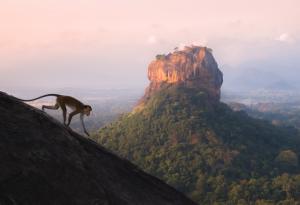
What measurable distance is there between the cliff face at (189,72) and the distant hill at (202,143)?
12.2 inches

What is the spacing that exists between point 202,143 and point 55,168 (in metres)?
103

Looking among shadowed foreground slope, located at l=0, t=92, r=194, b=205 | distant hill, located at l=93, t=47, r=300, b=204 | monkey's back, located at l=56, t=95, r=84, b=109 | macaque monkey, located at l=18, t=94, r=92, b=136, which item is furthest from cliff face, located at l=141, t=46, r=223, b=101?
shadowed foreground slope, located at l=0, t=92, r=194, b=205

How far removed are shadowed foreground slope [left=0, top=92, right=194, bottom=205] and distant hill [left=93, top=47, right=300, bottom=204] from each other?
2444 inches

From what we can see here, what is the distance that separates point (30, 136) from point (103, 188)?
1.91 metres

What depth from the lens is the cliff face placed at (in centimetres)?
14211

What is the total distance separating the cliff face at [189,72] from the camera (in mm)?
142113

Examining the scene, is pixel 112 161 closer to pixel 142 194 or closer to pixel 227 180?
pixel 142 194

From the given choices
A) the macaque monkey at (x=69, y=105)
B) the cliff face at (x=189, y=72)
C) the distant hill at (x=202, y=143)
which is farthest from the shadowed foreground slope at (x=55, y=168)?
the cliff face at (x=189, y=72)

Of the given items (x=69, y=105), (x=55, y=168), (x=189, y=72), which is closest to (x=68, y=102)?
(x=69, y=105)

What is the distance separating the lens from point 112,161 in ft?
40.2

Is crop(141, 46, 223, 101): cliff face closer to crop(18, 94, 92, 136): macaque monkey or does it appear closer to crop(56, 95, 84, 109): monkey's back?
crop(18, 94, 92, 136): macaque monkey

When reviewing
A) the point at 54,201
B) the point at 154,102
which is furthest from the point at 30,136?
the point at 154,102

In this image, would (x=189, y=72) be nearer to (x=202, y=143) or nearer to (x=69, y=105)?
(x=202, y=143)

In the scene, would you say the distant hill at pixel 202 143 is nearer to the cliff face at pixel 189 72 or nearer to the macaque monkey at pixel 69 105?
the cliff face at pixel 189 72
